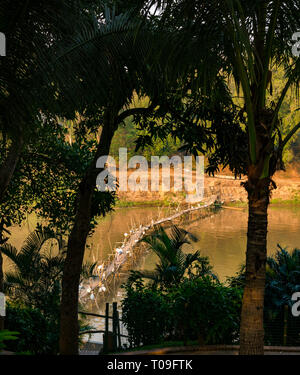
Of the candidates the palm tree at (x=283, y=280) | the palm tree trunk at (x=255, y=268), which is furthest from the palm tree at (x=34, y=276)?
the palm tree trunk at (x=255, y=268)

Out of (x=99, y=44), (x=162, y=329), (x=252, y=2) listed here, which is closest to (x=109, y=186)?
(x=162, y=329)

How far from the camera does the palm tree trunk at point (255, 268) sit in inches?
172

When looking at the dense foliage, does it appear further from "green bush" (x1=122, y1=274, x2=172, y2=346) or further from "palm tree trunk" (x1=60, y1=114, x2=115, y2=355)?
"palm tree trunk" (x1=60, y1=114, x2=115, y2=355)

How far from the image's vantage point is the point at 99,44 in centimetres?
484

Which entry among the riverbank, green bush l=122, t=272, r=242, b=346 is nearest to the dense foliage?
green bush l=122, t=272, r=242, b=346

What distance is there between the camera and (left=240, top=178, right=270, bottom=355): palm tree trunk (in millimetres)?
4363

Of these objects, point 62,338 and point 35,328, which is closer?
point 62,338

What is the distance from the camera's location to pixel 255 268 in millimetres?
4375

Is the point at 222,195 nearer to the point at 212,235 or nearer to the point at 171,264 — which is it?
the point at 212,235

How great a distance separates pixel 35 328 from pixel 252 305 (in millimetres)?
3822

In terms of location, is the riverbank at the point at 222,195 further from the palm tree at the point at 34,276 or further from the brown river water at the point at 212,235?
the palm tree at the point at 34,276

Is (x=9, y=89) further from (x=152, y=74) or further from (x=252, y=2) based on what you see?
(x=252, y=2)

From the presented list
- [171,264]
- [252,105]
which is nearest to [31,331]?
[171,264]

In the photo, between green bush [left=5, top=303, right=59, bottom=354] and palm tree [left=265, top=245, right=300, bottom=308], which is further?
palm tree [left=265, top=245, right=300, bottom=308]
